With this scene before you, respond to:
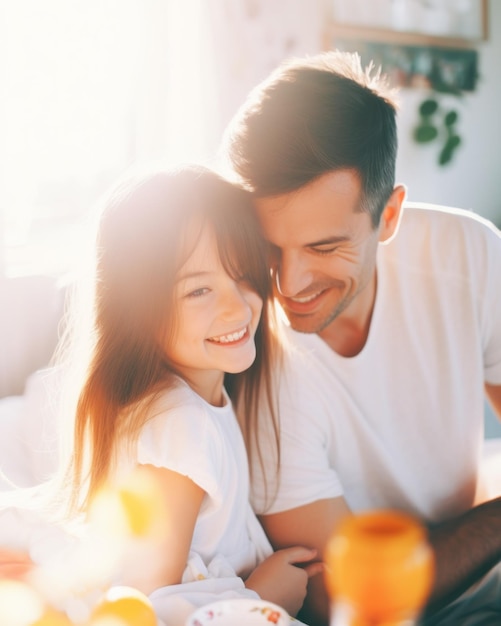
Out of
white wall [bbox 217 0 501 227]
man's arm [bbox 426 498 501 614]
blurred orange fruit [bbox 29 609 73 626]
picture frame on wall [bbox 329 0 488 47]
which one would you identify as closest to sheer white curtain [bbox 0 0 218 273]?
white wall [bbox 217 0 501 227]

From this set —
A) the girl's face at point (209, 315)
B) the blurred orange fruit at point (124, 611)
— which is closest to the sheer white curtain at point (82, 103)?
the girl's face at point (209, 315)

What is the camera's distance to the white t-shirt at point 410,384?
147 cm

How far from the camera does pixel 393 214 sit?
1.55 metres

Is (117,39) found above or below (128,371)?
above

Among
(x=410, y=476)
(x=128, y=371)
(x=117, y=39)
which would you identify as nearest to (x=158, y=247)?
(x=128, y=371)

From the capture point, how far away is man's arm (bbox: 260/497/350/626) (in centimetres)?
137

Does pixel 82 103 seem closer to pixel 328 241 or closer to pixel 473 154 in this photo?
pixel 328 241

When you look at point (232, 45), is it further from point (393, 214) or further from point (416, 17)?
point (393, 214)

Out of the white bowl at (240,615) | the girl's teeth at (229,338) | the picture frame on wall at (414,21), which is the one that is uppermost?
the picture frame on wall at (414,21)

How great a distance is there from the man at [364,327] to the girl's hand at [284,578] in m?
0.07

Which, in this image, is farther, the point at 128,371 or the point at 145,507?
the point at 128,371

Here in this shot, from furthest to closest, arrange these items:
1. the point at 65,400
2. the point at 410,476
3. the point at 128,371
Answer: the point at 410,476 < the point at 65,400 < the point at 128,371

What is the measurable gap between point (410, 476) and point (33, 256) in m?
1.59

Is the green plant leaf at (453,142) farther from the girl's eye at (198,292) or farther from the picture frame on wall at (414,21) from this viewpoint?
the girl's eye at (198,292)
